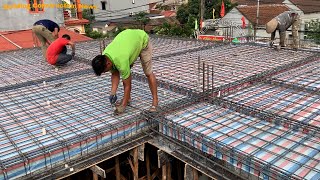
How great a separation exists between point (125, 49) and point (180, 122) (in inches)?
51.3

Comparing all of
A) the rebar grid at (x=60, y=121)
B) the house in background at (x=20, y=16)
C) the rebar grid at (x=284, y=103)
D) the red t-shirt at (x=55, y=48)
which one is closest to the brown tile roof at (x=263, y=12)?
the house in background at (x=20, y=16)

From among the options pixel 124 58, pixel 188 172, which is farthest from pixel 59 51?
pixel 188 172

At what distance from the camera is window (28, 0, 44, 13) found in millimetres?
16938

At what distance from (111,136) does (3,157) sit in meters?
1.32

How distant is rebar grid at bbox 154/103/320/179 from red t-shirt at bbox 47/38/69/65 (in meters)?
4.38

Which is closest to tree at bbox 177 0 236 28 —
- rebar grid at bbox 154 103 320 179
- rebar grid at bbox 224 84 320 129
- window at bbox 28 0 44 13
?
window at bbox 28 0 44 13

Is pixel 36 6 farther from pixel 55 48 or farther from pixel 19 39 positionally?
pixel 55 48

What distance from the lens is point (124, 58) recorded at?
4176mm

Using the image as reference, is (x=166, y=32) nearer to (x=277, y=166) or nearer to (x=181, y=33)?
(x=181, y=33)

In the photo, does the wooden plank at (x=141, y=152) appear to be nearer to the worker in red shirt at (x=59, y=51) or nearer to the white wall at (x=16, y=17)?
the worker in red shirt at (x=59, y=51)

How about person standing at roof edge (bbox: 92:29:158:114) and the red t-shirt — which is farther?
the red t-shirt

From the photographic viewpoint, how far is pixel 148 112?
4570mm

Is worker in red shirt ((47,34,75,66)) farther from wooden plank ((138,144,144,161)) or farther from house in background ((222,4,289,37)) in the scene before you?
house in background ((222,4,289,37))

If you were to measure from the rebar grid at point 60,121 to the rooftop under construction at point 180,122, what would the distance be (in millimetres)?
13
